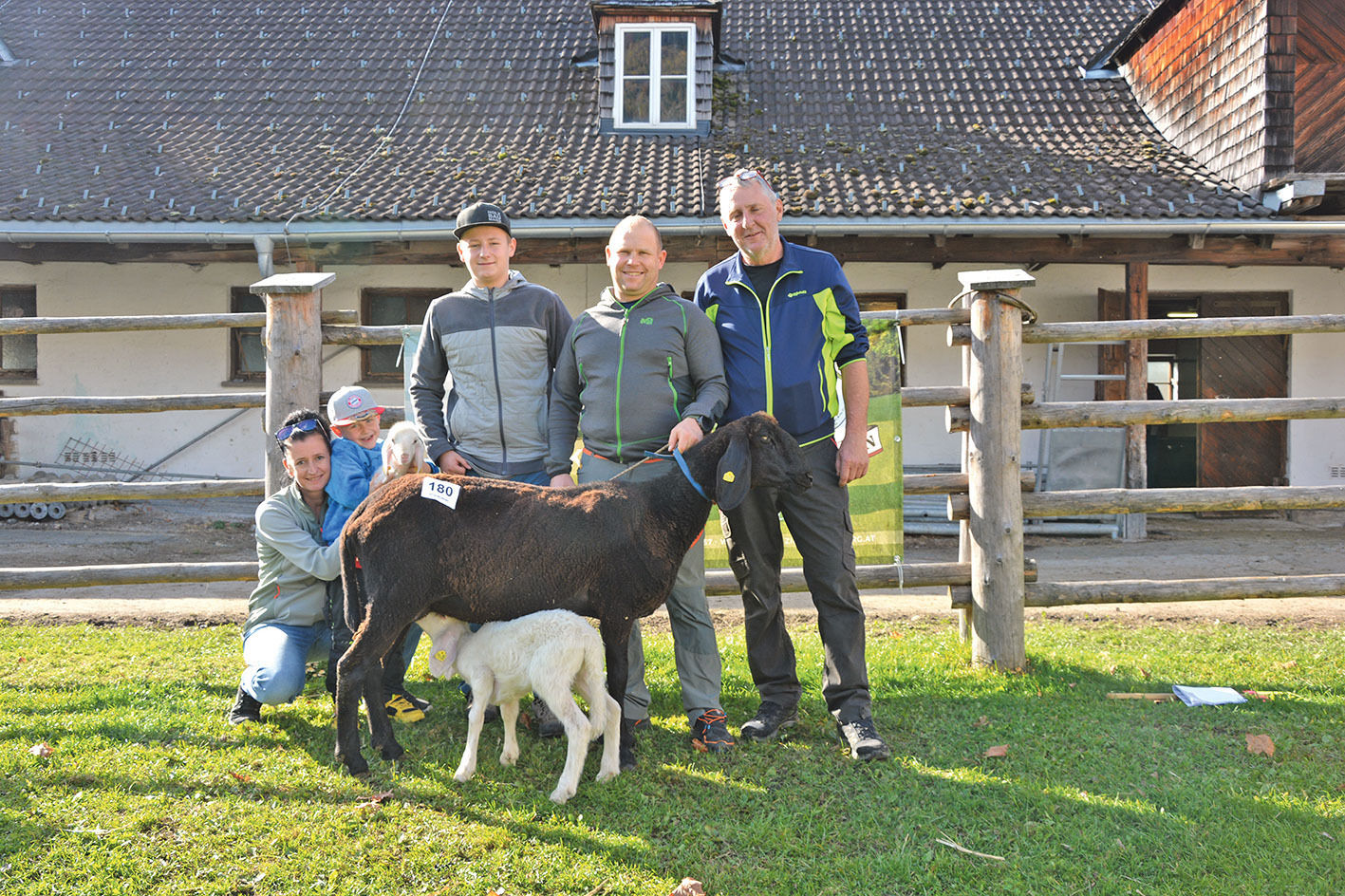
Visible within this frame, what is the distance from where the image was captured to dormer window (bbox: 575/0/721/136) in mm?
11844

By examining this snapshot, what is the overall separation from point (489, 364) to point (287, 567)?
Answer: 4.54 feet

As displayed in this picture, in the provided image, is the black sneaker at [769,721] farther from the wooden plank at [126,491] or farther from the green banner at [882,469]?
the wooden plank at [126,491]

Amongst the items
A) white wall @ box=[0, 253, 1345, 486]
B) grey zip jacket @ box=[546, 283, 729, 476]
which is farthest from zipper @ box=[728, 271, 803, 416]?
white wall @ box=[0, 253, 1345, 486]

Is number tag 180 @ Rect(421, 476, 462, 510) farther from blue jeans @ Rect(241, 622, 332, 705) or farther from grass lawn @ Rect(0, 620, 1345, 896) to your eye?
blue jeans @ Rect(241, 622, 332, 705)

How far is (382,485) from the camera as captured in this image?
12.5 feet

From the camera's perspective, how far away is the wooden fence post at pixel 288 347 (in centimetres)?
499

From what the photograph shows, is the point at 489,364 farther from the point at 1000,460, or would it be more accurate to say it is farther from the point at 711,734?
the point at 1000,460

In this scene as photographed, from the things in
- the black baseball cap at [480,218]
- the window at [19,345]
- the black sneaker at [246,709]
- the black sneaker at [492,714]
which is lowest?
the black sneaker at [492,714]

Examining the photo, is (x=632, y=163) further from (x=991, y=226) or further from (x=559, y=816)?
(x=559, y=816)

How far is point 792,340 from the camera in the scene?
396 centimetres

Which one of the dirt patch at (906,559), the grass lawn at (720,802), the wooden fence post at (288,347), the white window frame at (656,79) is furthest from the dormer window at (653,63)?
the grass lawn at (720,802)

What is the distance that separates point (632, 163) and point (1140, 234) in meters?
5.67

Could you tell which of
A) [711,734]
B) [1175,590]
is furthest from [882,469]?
[711,734]

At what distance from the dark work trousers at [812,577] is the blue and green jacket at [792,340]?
0.19 meters
